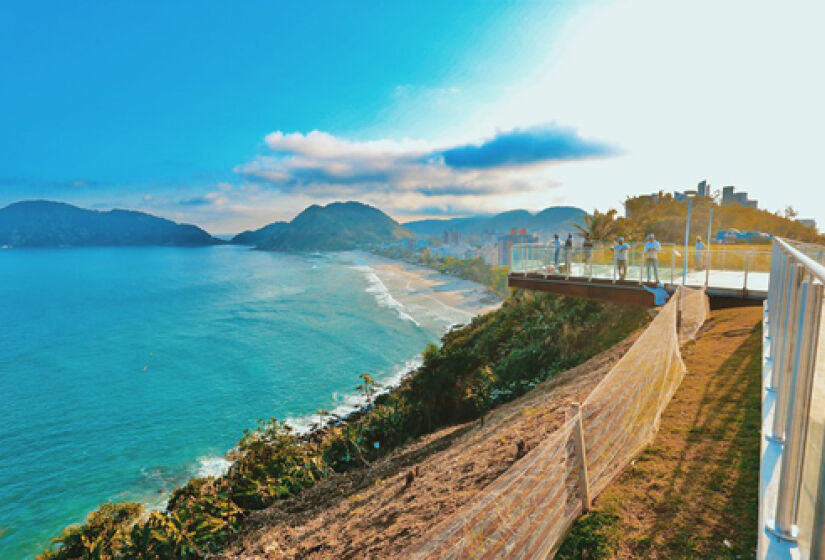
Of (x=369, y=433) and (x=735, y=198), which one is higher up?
(x=735, y=198)

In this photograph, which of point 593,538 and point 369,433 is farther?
point 369,433

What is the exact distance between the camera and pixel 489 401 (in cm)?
1455

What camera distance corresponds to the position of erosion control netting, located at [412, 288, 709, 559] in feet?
9.59

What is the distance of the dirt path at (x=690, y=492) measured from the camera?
3596 mm

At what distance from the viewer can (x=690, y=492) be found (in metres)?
4.21

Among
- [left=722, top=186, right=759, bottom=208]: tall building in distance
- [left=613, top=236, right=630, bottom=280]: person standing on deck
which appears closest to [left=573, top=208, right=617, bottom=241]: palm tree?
[left=613, top=236, right=630, bottom=280]: person standing on deck

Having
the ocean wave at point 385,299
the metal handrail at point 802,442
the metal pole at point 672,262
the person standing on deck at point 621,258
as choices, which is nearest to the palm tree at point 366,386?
the person standing on deck at point 621,258

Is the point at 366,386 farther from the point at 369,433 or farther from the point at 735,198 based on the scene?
the point at 735,198

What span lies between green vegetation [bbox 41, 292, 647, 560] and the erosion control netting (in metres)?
8.63

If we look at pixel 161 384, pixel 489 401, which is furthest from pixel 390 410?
pixel 161 384

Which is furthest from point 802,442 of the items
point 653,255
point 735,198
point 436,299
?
point 735,198

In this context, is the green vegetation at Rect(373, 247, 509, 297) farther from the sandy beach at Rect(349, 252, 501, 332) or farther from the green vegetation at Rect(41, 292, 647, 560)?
the green vegetation at Rect(41, 292, 647, 560)

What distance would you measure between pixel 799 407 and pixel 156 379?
4248 centimetres

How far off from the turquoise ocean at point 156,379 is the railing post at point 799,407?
22.7 meters
